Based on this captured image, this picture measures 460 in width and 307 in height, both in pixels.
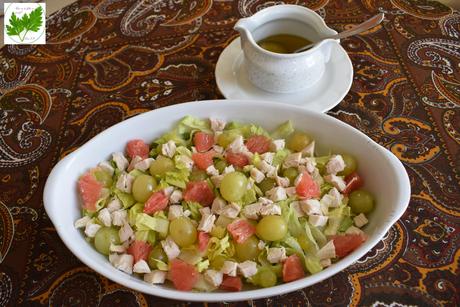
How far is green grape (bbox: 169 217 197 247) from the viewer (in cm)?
72

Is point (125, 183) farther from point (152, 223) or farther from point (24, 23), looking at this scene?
point (24, 23)

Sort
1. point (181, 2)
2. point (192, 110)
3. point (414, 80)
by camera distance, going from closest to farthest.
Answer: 1. point (192, 110)
2. point (414, 80)
3. point (181, 2)

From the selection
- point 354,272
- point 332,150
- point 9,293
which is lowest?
point 9,293

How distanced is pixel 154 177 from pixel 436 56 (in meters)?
0.70

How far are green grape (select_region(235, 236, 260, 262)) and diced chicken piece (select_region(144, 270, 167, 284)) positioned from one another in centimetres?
12

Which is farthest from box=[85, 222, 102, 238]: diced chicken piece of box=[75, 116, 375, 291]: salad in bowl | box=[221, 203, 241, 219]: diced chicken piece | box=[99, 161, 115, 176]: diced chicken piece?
box=[221, 203, 241, 219]: diced chicken piece

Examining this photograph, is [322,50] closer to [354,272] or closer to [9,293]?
[354,272]

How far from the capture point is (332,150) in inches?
32.2

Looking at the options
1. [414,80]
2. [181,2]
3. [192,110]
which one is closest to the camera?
[192,110]

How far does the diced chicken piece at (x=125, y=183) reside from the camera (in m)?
0.78

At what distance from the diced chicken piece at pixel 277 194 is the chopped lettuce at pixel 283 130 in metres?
0.12

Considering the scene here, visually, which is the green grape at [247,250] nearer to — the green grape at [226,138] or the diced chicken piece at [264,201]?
the diced chicken piece at [264,201]

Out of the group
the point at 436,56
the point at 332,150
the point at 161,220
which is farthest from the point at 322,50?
the point at 161,220

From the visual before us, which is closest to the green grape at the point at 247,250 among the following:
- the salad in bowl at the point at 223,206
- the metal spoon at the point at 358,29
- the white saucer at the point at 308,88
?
the salad in bowl at the point at 223,206
